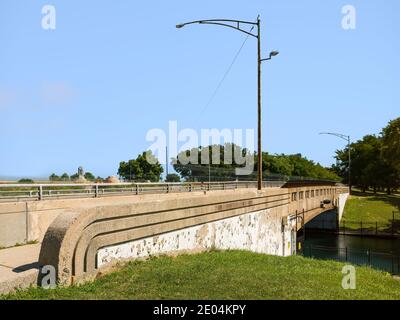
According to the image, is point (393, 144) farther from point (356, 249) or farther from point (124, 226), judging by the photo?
point (124, 226)

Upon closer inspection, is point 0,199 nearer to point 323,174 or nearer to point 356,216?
point 356,216

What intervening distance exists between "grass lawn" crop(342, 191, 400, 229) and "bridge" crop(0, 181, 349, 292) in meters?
53.9

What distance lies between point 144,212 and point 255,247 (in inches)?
487

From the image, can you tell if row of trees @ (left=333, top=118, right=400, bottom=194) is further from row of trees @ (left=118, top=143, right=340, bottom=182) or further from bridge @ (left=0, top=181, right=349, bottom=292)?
bridge @ (left=0, top=181, right=349, bottom=292)

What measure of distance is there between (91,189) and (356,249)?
44.6 metres

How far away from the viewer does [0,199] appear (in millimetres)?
12258

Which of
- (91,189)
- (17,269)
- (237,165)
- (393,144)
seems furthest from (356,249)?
(17,269)

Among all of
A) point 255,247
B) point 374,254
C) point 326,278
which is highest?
point 326,278

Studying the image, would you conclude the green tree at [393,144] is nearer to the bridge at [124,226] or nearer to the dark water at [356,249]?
the dark water at [356,249]

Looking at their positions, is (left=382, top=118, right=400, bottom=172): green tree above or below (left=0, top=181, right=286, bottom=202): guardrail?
above

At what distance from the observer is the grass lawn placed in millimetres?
69062

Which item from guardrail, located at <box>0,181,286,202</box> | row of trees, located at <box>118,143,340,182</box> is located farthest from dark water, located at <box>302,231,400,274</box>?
row of trees, located at <box>118,143,340,182</box>

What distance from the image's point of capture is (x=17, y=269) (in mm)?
7418
